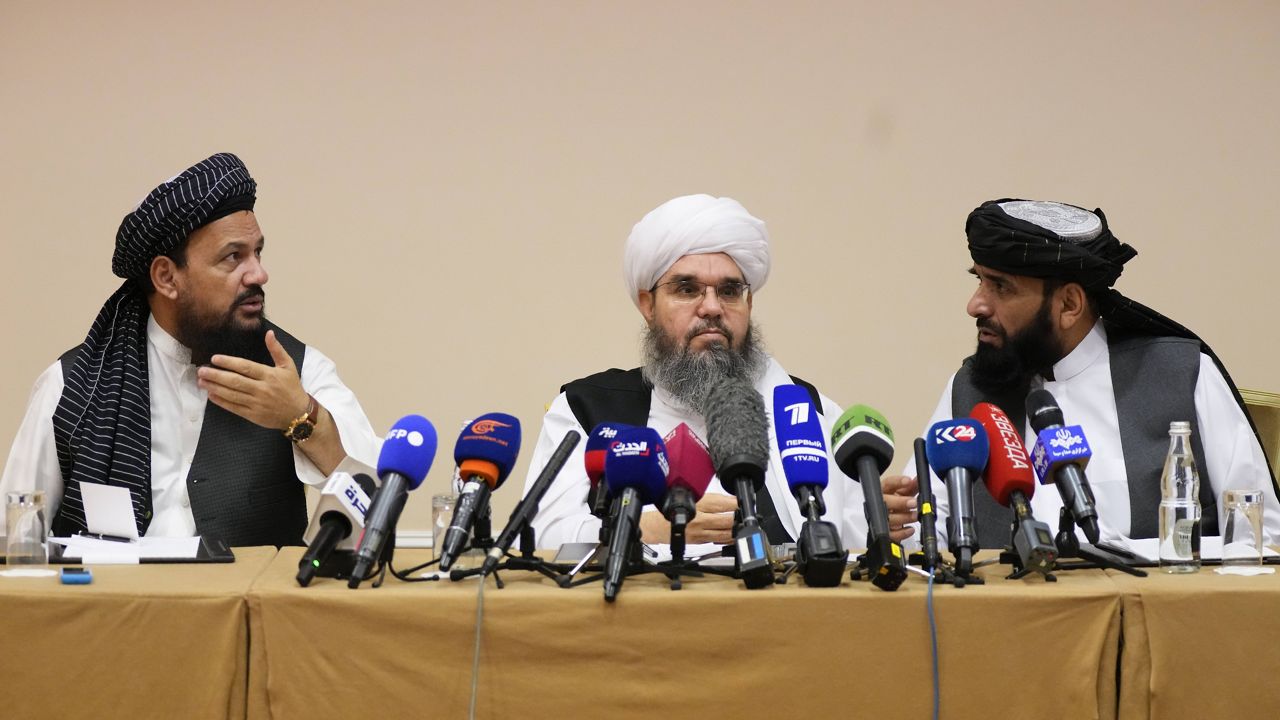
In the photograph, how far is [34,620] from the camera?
7.14 ft

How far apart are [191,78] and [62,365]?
74.6 inches

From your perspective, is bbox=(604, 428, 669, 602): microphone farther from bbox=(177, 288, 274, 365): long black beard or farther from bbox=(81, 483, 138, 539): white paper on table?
bbox=(177, 288, 274, 365): long black beard

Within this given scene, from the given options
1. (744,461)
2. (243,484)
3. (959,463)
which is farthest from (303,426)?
(959,463)

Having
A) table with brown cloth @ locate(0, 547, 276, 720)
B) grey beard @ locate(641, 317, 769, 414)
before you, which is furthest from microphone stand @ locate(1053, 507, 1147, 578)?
table with brown cloth @ locate(0, 547, 276, 720)

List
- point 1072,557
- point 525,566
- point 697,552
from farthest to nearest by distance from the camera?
point 697,552 < point 1072,557 < point 525,566

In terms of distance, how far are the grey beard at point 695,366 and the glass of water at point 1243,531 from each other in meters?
1.41

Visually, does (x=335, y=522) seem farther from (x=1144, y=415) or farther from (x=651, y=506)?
(x=1144, y=415)

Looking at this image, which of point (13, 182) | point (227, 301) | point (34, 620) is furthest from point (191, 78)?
point (34, 620)

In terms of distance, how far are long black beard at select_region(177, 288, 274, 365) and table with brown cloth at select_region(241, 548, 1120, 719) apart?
1.59 metres

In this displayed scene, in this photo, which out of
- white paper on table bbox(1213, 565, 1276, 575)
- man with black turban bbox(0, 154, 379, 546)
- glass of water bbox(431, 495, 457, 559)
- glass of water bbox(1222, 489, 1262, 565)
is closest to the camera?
white paper on table bbox(1213, 565, 1276, 575)

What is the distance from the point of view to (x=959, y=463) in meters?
2.34

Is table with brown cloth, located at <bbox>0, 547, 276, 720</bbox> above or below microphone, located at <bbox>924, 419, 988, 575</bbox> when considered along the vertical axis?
below

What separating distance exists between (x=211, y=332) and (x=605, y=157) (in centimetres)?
194

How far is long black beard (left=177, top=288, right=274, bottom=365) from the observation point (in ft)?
11.7
